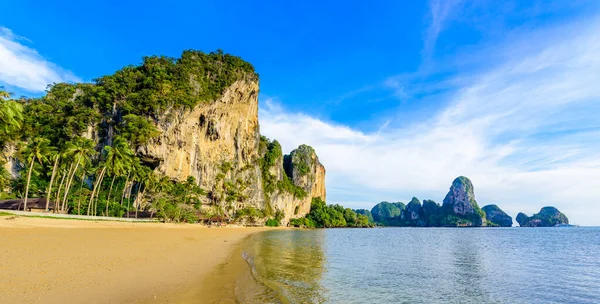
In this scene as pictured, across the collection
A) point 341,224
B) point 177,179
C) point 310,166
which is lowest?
point 341,224

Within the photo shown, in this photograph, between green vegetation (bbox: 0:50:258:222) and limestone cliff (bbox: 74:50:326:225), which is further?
limestone cliff (bbox: 74:50:326:225)

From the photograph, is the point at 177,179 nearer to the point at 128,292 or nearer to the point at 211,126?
the point at 211,126

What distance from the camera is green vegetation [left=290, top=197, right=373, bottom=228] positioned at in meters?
135

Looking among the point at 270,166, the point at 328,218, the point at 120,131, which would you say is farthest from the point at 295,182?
the point at 120,131

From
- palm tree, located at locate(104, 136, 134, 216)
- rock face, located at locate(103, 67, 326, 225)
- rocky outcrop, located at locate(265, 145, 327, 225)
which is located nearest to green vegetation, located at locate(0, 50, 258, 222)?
palm tree, located at locate(104, 136, 134, 216)

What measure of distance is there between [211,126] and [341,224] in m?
97.6

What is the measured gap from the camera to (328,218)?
14862 cm

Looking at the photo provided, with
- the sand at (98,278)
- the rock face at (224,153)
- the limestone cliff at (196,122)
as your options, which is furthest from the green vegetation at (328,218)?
the sand at (98,278)

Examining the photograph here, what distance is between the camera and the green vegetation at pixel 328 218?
13538cm

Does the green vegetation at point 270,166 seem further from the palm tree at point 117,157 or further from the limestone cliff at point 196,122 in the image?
the palm tree at point 117,157

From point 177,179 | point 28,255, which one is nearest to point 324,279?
point 28,255

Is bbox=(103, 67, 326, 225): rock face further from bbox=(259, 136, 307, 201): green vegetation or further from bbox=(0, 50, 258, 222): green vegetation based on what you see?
bbox=(0, 50, 258, 222): green vegetation

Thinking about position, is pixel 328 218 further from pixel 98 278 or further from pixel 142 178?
pixel 98 278

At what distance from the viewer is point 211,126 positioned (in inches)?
3238
